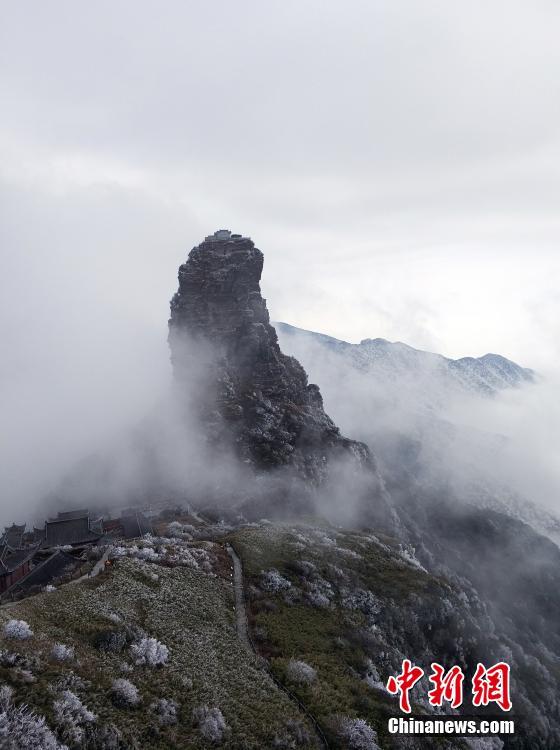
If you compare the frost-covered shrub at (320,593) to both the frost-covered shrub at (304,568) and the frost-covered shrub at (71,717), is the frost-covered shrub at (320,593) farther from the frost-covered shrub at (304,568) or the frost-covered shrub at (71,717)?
the frost-covered shrub at (71,717)

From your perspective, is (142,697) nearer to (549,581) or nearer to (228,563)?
(228,563)

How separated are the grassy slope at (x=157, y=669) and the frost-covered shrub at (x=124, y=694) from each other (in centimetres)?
47

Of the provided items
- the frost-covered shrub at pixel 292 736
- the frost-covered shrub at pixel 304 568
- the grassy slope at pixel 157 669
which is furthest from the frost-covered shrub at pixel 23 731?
the frost-covered shrub at pixel 304 568

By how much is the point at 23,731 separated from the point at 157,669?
1152 cm

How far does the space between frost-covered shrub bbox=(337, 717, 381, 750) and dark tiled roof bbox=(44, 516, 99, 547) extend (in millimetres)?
63449

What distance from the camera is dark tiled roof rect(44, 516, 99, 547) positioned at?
3140 inches

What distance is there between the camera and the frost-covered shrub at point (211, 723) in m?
25.5

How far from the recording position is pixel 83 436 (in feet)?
499

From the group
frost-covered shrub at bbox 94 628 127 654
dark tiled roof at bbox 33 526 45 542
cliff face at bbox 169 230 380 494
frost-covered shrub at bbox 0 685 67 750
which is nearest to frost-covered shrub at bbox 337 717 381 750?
frost-covered shrub at bbox 94 628 127 654

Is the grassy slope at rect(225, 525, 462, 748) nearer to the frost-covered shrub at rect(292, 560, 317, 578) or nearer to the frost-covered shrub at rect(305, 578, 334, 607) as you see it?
the frost-covered shrub at rect(305, 578, 334, 607)

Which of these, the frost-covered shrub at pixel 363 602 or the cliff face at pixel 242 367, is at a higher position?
the cliff face at pixel 242 367

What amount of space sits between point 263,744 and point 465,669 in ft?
145

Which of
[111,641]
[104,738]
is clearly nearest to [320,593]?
[111,641]

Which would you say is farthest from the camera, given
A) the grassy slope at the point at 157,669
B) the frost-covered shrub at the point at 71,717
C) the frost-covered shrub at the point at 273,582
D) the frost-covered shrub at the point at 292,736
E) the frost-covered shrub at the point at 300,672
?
the frost-covered shrub at the point at 273,582
